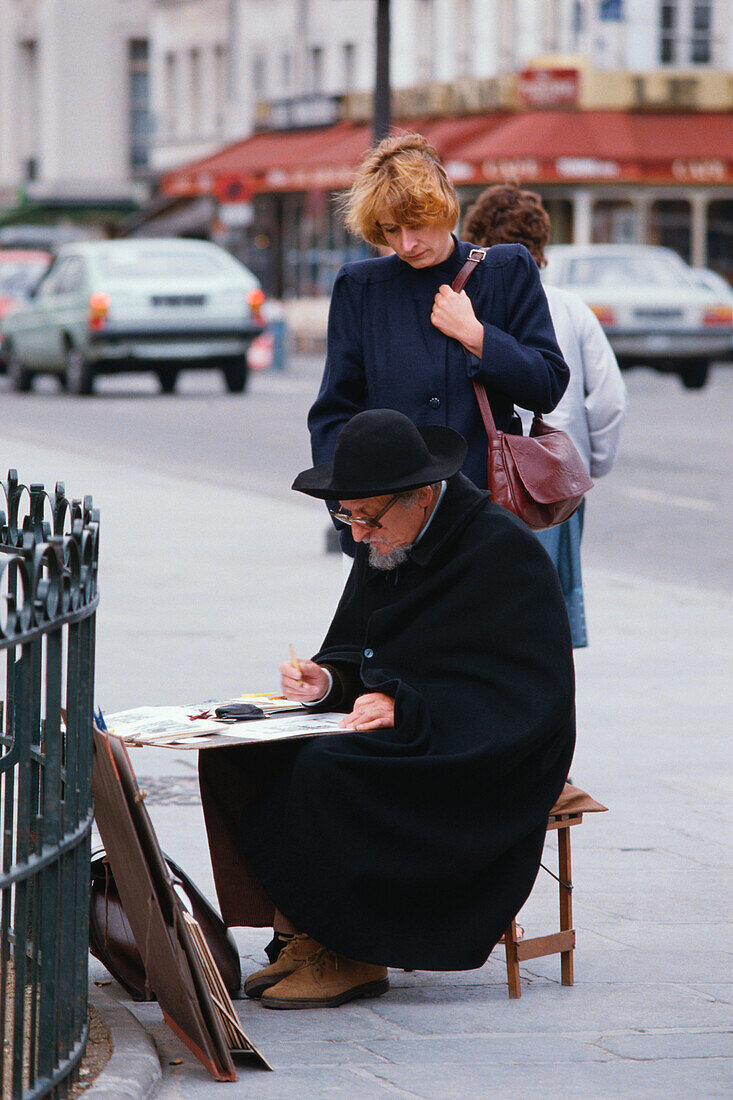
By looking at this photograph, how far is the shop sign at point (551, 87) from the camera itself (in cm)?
3616

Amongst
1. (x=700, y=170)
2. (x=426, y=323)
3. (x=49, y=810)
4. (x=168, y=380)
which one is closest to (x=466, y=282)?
(x=426, y=323)

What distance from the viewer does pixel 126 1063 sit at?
3953mm

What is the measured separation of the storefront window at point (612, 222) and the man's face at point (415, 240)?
1289 inches

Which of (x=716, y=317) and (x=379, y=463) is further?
(x=716, y=317)

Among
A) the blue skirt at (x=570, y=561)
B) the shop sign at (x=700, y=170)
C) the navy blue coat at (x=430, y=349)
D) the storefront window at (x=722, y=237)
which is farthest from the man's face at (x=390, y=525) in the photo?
the storefront window at (x=722, y=237)

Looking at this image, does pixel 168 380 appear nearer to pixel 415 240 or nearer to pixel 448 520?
pixel 415 240

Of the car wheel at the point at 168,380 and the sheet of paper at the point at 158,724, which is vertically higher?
the sheet of paper at the point at 158,724

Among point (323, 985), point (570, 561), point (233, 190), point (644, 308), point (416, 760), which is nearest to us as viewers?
point (416, 760)

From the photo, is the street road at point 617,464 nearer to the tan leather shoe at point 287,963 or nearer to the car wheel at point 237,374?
the car wheel at point 237,374

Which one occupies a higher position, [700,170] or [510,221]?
[510,221]

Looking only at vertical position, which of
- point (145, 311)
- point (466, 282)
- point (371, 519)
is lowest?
point (145, 311)

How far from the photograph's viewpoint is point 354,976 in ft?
14.7

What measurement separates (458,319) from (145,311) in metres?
18.3

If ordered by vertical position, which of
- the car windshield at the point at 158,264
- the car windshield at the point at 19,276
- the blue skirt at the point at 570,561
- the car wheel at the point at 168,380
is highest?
the blue skirt at the point at 570,561
